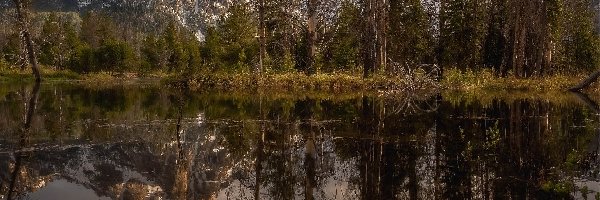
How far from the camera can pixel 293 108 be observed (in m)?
15.8

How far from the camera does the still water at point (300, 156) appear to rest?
6.07m

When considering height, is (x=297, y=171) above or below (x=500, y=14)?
below


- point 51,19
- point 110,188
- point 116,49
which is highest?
point 51,19

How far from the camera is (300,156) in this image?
8141mm

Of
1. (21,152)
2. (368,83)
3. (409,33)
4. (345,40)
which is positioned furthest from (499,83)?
(21,152)

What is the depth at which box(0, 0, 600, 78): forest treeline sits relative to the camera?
30.2m

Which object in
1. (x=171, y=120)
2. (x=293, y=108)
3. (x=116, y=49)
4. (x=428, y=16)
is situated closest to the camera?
(x=171, y=120)

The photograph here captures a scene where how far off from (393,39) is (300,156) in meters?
34.0

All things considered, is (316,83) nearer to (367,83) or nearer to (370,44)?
(367,83)

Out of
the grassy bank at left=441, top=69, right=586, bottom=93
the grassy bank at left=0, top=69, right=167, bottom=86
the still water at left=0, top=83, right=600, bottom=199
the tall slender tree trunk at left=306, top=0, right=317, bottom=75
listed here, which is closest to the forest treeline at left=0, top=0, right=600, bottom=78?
the tall slender tree trunk at left=306, top=0, right=317, bottom=75

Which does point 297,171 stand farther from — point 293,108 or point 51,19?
point 51,19

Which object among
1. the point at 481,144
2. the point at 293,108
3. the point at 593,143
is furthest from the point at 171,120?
the point at 593,143

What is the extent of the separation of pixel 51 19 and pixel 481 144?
71579mm

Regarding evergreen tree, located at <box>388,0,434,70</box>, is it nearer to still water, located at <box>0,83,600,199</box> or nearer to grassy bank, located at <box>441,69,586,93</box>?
grassy bank, located at <box>441,69,586,93</box>
